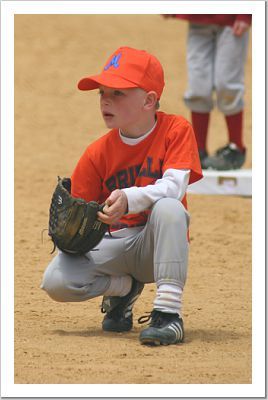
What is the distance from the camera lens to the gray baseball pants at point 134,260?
426 centimetres

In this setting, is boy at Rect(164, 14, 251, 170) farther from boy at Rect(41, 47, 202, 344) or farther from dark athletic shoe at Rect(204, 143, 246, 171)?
boy at Rect(41, 47, 202, 344)

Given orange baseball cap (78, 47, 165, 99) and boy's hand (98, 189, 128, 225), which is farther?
orange baseball cap (78, 47, 165, 99)

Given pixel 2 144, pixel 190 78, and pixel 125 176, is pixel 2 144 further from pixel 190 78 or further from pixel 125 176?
pixel 190 78

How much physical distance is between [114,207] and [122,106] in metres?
0.48

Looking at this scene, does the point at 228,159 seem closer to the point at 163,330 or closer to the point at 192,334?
the point at 192,334

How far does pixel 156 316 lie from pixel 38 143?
6.24 metres

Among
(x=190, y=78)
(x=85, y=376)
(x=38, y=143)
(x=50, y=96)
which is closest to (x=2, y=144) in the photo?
(x=85, y=376)

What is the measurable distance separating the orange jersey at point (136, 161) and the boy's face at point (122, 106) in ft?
0.39

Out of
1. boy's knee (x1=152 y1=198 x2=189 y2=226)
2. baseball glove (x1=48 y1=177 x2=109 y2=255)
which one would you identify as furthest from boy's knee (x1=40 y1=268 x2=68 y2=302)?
boy's knee (x1=152 y1=198 x2=189 y2=226)

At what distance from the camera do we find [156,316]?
4309 mm

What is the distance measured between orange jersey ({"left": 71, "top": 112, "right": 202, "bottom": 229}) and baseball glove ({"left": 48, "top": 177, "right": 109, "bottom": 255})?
0.50ft

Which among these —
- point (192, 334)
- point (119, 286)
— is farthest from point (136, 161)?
point (192, 334)

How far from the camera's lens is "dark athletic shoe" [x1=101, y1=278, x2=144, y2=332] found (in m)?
4.62

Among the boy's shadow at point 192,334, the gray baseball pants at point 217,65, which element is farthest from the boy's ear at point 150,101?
the gray baseball pants at point 217,65
